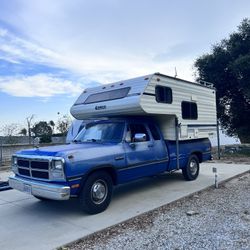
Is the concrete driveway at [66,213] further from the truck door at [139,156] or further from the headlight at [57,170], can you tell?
the headlight at [57,170]

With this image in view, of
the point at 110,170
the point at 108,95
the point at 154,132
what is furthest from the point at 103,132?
the point at 154,132

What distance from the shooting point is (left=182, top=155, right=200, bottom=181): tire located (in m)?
8.78

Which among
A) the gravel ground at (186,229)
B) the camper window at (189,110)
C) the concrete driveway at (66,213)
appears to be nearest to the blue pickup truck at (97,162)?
the concrete driveway at (66,213)

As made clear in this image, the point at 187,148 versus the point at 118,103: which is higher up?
the point at 118,103

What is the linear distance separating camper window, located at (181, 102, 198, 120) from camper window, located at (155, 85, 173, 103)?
678 mm

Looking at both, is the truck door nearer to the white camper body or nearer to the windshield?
the windshield

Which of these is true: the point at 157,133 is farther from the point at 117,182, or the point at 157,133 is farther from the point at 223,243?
the point at 223,243

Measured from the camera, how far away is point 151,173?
7.36 metres

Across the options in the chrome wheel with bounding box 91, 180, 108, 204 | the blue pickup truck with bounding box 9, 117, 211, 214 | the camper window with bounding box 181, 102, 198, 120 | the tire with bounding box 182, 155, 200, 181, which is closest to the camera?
the blue pickup truck with bounding box 9, 117, 211, 214

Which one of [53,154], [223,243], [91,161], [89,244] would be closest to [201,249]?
[223,243]

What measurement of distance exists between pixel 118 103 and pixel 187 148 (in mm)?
2707

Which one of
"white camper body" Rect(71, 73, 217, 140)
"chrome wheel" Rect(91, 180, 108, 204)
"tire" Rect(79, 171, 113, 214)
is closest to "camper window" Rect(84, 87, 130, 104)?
"white camper body" Rect(71, 73, 217, 140)

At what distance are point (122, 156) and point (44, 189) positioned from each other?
5.79 ft

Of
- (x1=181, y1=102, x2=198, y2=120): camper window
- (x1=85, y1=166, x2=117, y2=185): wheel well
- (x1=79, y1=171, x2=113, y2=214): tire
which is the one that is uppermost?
(x1=181, y1=102, x2=198, y2=120): camper window
